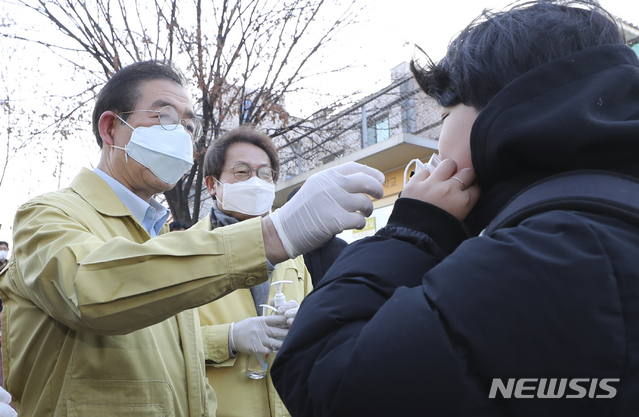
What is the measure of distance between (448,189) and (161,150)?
175 cm

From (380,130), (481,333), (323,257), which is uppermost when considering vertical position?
(481,333)

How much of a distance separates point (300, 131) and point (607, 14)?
10.9 m

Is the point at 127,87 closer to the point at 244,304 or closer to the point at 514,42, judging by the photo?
the point at 244,304

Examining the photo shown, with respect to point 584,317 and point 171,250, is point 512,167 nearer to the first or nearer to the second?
point 584,317

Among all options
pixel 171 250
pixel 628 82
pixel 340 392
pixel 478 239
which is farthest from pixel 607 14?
pixel 171 250

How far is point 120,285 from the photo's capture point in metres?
1.33

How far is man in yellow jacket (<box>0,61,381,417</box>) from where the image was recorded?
1.35 m

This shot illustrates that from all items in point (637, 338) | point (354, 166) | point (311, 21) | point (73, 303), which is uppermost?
point (311, 21)

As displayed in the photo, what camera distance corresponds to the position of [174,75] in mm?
2666

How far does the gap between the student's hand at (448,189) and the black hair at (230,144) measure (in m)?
2.56

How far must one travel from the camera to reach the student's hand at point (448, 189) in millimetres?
1072

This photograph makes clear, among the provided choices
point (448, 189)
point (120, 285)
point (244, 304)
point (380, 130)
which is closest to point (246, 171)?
point (244, 304)

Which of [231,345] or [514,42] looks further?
[231,345]

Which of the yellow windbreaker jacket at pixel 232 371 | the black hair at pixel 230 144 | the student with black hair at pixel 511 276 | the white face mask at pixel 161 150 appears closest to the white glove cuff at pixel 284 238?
the student with black hair at pixel 511 276
